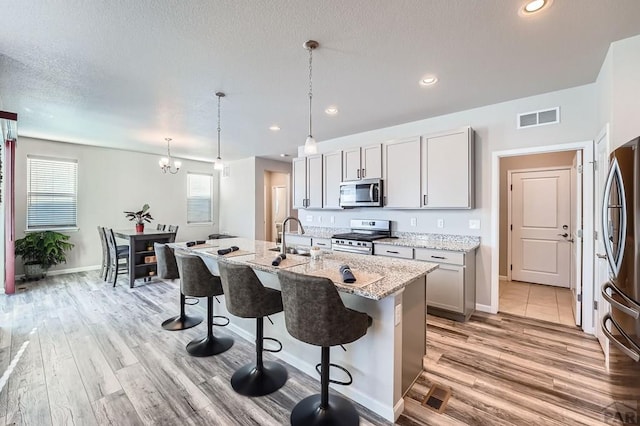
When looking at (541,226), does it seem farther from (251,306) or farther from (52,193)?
(52,193)

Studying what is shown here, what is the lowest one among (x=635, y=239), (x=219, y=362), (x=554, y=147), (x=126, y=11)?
(x=219, y=362)

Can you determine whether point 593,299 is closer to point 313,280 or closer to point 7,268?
point 313,280

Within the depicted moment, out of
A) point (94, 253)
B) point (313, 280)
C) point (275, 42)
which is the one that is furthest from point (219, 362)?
point (94, 253)

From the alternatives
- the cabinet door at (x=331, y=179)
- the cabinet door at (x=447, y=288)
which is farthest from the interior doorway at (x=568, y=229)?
the cabinet door at (x=331, y=179)

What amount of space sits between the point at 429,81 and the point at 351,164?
6.30 feet

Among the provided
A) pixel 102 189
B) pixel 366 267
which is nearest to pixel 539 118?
pixel 366 267

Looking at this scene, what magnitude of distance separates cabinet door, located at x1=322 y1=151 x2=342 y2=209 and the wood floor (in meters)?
2.47

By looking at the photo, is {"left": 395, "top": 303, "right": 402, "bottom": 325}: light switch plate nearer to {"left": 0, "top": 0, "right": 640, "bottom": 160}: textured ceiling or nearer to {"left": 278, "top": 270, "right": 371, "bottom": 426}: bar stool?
{"left": 278, "top": 270, "right": 371, "bottom": 426}: bar stool

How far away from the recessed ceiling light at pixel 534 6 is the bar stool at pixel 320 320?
85.1 inches

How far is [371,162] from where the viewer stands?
174 inches

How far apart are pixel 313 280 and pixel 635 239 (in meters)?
1.77

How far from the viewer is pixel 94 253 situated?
618cm

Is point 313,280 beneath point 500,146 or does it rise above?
beneath

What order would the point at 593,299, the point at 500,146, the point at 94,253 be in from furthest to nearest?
1. the point at 94,253
2. the point at 500,146
3. the point at 593,299
